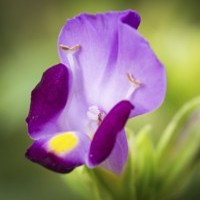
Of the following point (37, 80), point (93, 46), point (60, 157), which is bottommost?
point (37, 80)

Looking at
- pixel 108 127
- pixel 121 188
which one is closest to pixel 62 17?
pixel 121 188

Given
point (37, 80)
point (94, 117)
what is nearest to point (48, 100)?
point (94, 117)

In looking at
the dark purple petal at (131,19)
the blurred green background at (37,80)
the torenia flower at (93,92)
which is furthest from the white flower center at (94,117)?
the blurred green background at (37,80)

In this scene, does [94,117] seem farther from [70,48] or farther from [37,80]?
[37,80]

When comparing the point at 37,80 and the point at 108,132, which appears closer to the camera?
the point at 108,132

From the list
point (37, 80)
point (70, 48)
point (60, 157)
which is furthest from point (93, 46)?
point (37, 80)

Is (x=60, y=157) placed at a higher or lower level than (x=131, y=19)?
lower

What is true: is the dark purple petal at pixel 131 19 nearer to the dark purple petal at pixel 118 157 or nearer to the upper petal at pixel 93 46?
the upper petal at pixel 93 46

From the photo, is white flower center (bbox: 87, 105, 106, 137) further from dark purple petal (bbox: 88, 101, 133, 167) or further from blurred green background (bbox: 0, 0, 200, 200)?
blurred green background (bbox: 0, 0, 200, 200)
